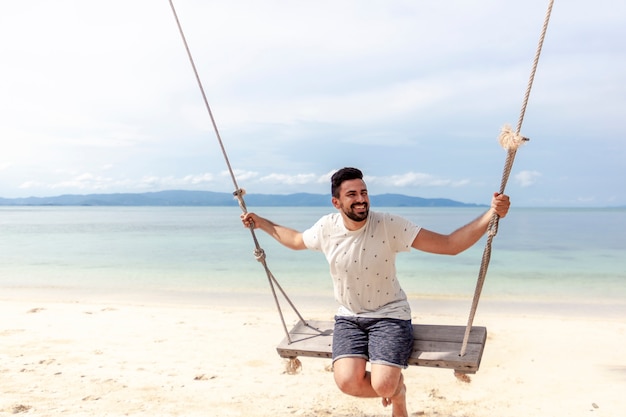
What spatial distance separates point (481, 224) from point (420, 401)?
5.24ft

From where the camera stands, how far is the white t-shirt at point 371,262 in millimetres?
2756

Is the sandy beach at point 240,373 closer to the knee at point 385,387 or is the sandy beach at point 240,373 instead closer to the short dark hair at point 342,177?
the knee at point 385,387

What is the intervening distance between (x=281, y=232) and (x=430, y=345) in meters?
1.00

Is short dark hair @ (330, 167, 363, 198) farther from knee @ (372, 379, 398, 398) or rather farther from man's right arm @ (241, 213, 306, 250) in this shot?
knee @ (372, 379, 398, 398)

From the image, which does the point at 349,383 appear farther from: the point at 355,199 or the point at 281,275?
the point at 281,275

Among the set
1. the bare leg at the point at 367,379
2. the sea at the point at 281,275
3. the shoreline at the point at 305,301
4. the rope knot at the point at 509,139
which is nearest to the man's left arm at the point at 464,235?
the rope knot at the point at 509,139

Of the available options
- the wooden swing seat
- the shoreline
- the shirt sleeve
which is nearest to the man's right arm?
the shirt sleeve

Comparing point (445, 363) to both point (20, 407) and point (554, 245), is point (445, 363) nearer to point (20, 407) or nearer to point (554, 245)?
point (20, 407)

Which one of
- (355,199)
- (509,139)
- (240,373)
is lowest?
(240,373)

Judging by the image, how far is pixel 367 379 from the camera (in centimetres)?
270

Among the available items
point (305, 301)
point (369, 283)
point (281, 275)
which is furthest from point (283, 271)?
point (369, 283)

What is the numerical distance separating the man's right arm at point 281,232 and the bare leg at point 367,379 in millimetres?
663

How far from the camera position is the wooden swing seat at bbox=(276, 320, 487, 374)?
106 inches

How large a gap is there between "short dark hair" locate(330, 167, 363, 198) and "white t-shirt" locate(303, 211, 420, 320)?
20cm
